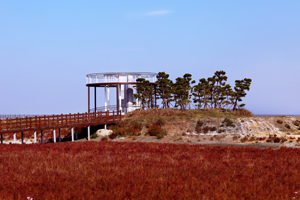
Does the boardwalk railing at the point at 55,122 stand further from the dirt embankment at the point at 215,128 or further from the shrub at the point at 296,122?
the shrub at the point at 296,122

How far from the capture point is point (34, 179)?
1098 cm

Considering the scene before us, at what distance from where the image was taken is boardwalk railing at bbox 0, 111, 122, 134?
103 feet

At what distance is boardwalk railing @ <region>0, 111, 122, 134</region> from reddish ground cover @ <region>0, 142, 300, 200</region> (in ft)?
51.8

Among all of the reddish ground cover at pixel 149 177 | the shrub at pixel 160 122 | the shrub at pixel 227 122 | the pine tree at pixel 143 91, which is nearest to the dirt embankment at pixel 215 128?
the shrub at pixel 227 122

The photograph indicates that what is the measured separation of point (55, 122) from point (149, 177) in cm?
2574

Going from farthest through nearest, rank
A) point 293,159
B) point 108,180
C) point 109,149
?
1. point 109,149
2. point 293,159
3. point 108,180

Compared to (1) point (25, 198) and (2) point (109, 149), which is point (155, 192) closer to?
(1) point (25, 198)

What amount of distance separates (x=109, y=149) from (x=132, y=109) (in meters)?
30.5

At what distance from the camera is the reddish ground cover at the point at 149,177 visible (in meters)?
9.01

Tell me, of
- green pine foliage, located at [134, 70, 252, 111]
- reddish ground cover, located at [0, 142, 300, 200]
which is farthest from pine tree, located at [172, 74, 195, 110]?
reddish ground cover, located at [0, 142, 300, 200]

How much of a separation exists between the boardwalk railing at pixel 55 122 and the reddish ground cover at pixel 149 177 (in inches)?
622

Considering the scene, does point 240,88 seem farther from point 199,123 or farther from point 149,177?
point 149,177

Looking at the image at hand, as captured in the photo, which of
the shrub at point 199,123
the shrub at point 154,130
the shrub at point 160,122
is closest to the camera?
the shrub at point 154,130

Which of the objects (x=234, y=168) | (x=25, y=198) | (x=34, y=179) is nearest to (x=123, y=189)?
(x=25, y=198)
